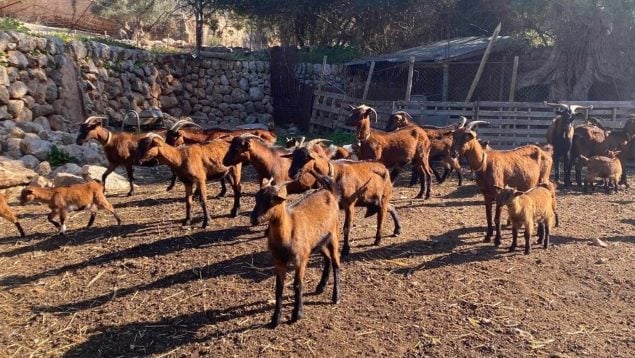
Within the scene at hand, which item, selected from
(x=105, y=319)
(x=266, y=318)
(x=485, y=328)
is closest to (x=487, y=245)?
(x=485, y=328)

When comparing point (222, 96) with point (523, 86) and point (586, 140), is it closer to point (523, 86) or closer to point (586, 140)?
point (523, 86)

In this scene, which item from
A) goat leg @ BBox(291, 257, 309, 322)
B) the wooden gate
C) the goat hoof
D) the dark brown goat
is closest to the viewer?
goat leg @ BBox(291, 257, 309, 322)

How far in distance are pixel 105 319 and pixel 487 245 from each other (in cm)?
482

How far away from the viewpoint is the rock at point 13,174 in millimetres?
9674

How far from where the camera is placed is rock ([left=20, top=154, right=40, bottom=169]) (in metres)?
10.6

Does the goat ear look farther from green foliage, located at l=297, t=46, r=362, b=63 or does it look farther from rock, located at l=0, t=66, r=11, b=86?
green foliage, located at l=297, t=46, r=362, b=63

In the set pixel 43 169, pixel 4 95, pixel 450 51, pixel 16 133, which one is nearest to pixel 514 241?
pixel 43 169

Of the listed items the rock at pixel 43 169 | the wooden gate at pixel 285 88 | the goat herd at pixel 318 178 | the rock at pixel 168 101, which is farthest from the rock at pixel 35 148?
the wooden gate at pixel 285 88

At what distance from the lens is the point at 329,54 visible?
22688mm

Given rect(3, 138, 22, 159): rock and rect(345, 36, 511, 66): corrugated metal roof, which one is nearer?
rect(3, 138, 22, 159): rock

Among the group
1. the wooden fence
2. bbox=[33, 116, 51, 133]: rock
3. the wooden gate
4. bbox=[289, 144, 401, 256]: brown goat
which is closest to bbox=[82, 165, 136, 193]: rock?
bbox=[33, 116, 51, 133]: rock

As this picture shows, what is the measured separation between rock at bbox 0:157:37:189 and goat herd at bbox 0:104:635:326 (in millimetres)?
1098

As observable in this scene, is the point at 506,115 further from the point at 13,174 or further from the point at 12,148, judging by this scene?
the point at 12,148

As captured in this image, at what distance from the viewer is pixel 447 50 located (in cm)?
1798
